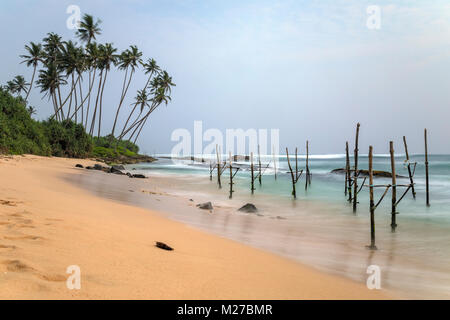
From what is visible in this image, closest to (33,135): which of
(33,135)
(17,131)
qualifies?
(33,135)

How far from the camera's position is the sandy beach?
2.43 metres

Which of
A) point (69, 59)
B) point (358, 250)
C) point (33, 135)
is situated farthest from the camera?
point (69, 59)

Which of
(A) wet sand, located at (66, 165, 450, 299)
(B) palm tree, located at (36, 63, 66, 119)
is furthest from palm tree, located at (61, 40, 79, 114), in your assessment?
(A) wet sand, located at (66, 165, 450, 299)

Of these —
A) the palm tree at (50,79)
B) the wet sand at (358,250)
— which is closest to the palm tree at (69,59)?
the palm tree at (50,79)

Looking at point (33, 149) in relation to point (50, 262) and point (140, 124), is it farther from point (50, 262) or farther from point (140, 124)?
point (140, 124)

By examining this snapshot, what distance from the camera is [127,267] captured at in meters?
3.00

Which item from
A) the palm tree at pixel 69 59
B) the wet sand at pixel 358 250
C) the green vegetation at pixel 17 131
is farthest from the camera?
the palm tree at pixel 69 59

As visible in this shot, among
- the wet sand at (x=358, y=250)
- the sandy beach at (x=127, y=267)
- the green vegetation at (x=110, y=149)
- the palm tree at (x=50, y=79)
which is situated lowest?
the wet sand at (x=358, y=250)

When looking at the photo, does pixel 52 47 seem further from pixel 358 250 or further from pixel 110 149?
pixel 358 250

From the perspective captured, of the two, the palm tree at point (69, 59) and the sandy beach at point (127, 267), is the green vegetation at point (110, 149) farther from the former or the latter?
the sandy beach at point (127, 267)

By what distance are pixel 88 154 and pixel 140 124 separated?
66.8 feet

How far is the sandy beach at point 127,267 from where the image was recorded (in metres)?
2.43

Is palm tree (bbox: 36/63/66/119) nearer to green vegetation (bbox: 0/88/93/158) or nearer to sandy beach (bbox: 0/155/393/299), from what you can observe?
green vegetation (bbox: 0/88/93/158)

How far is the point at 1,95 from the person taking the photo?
84.2 ft
